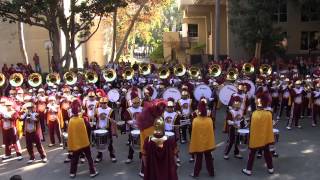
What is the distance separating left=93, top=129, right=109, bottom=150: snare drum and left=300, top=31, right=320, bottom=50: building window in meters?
23.5

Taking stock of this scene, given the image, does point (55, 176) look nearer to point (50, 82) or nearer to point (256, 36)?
point (50, 82)

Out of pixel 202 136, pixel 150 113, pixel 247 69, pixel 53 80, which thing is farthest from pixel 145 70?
pixel 150 113

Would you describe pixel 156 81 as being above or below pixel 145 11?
below

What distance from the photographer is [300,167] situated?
1215 centimetres

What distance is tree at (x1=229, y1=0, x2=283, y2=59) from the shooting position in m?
26.4

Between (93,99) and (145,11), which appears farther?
(145,11)

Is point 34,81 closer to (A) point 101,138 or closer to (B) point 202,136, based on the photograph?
(A) point 101,138

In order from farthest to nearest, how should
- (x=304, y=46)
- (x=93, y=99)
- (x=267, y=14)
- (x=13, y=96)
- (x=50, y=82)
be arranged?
(x=304, y=46) < (x=267, y=14) < (x=50, y=82) < (x=13, y=96) < (x=93, y=99)

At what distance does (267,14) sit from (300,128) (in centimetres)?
1147

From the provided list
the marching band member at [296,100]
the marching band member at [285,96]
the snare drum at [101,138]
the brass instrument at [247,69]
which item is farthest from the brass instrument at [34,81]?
the marching band member at [296,100]

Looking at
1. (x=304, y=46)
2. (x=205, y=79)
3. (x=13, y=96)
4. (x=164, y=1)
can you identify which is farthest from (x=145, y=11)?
(x=13, y=96)

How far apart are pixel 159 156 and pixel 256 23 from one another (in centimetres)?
1911

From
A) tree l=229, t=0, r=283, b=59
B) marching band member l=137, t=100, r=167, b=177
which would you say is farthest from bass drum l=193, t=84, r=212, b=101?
tree l=229, t=0, r=283, b=59

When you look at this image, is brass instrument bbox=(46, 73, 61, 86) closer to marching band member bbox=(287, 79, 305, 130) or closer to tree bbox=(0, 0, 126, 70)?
tree bbox=(0, 0, 126, 70)
